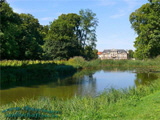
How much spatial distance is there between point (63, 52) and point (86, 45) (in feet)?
40.5

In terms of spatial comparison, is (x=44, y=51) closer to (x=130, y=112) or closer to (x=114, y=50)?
(x=130, y=112)

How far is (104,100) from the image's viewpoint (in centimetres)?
811

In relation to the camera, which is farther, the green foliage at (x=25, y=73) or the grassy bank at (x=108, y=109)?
the green foliage at (x=25, y=73)

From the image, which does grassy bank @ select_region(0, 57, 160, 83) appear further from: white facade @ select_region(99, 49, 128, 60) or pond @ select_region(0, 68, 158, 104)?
white facade @ select_region(99, 49, 128, 60)

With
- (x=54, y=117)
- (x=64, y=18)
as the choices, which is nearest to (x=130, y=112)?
(x=54, y=117)

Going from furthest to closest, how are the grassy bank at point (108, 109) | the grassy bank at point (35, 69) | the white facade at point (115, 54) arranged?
the white facade at point (115, 54) < the grassy bank at point (35, 69) < the grassy bank at point (108, 109)

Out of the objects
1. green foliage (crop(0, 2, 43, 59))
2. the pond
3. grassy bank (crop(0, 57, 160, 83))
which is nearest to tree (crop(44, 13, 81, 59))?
green foliage (crop(0, 2, 43, 59))

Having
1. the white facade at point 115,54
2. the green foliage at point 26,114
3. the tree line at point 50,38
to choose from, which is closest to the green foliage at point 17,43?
the tree line at point 50,38

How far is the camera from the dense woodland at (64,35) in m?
30.1

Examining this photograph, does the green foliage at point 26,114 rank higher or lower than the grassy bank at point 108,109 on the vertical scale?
higher

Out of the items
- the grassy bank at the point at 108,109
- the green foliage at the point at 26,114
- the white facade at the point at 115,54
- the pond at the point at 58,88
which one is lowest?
the pond at the point at 58,88

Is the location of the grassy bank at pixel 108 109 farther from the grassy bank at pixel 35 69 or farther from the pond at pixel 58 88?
the grassy bank at pixel 35 69

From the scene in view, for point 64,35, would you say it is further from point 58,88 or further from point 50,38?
point 58,88

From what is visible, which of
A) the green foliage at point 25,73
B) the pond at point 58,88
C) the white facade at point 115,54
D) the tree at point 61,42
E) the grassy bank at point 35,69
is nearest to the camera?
the pond at point 58,88
